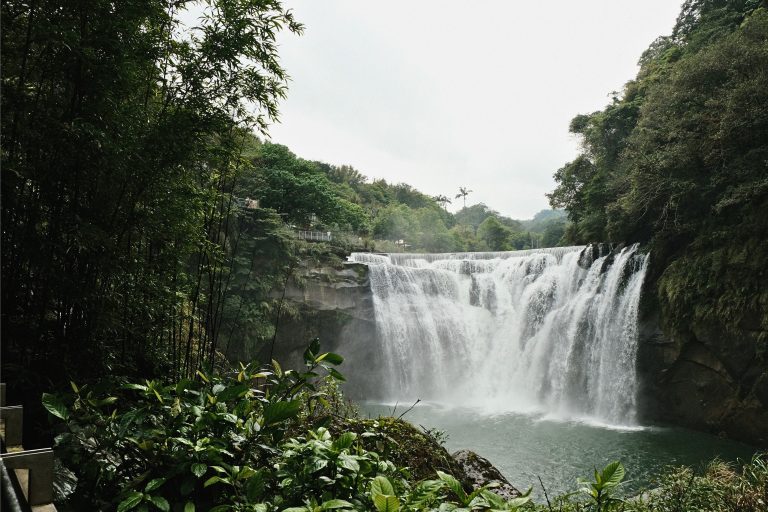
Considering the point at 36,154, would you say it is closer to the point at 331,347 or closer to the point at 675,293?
the point at 675,293

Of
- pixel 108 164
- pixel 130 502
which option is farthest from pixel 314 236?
pixel 130 502

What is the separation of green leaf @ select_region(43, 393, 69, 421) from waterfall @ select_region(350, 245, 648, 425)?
36.8 ft

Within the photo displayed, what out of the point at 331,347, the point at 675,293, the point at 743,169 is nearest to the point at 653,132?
the point at 743,169

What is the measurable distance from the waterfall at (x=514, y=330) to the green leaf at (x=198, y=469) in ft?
35.9

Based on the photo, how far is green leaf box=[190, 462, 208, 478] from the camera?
1594mm

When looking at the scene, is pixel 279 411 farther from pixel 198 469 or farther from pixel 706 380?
pixel 706 380

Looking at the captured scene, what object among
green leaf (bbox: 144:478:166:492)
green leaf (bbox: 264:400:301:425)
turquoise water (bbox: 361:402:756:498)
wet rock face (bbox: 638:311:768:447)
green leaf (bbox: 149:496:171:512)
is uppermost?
green leaf (bbox: 264:400:301:425)

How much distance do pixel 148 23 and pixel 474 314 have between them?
12817 mm

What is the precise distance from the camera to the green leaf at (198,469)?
1.59 metres

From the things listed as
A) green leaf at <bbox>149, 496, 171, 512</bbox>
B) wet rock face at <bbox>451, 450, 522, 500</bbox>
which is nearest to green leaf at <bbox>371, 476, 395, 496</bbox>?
green leaf at <bbox>149, 496, 171, 512</bbox>

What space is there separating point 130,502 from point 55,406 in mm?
535

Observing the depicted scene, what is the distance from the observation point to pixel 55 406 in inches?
68.4

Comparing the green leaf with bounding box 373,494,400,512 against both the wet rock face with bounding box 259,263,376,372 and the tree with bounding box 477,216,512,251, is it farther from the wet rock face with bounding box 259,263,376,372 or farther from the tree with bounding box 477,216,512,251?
the tree with bounding box 477,216,512,251

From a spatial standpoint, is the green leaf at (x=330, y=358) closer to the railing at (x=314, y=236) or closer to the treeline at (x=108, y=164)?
the treeline at (x=108, y=164)
